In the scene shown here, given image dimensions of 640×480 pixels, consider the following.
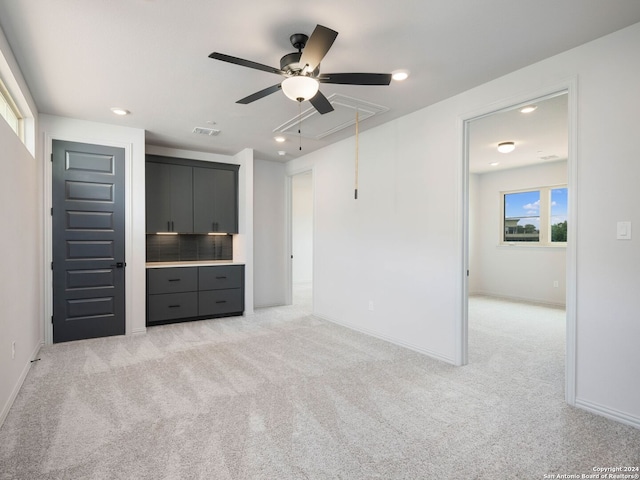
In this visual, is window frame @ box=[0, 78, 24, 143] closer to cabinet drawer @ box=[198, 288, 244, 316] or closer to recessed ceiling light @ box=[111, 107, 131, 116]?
recessed ceiling light @ box=[111, 107, 131, 116]

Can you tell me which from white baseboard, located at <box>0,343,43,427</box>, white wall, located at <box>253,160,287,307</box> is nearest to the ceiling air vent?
white wall, located at <box>253,160,287,307</box>

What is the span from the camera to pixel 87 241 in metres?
4.16

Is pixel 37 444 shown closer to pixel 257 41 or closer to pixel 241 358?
pixel 241 358

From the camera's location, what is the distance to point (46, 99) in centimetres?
347

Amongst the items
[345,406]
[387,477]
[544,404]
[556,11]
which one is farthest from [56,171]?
[544,404]

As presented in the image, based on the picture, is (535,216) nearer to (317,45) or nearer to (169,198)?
(317,45)

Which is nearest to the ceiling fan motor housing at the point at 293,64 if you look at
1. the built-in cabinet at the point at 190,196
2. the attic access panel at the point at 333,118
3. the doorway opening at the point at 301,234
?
the attic access panel at the point at 333,118

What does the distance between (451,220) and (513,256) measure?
440 cm

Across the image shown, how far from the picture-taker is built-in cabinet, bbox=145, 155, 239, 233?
5.05 metres

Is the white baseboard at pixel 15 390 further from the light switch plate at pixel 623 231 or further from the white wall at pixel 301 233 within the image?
the white wall at pixel 301 233

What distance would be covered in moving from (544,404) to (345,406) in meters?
1.47

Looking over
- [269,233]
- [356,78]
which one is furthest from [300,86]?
[269,233]

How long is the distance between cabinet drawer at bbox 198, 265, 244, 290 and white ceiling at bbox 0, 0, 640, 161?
2411mm

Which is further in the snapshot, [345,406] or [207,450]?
[345,406]
